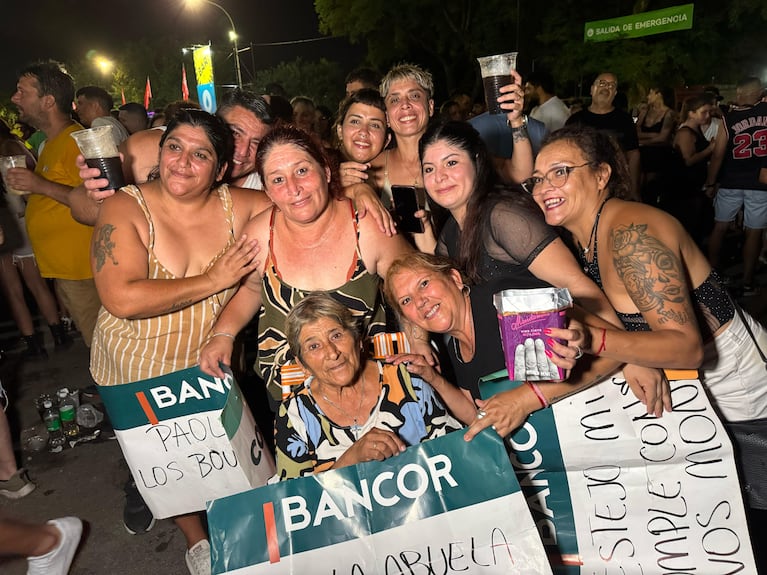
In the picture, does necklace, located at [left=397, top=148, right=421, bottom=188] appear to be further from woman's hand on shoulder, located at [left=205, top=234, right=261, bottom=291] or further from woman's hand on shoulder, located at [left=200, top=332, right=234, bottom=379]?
woman's hand on shoulder, located at [left=200, top=332, right=234, bottom=379]

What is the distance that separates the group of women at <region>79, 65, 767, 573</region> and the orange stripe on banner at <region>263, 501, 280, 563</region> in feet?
1.36

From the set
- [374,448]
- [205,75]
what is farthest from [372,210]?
[205,75]

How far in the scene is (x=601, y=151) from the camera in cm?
237

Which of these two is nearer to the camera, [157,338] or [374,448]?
[374,448]

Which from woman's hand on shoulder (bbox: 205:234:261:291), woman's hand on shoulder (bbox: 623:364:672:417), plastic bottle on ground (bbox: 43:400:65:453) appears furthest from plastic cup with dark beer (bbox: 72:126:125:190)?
plastic bottle on ground (bbox: 43:400:65:453)

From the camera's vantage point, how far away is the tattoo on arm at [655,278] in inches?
78.4

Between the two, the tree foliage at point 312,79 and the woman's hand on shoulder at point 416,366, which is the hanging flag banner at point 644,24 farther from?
the tree foliage at point 312,79

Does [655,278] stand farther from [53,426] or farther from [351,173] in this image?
[53,426]

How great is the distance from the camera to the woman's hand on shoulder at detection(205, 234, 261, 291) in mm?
2680

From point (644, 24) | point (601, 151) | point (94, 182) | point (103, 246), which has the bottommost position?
point (103, 246)

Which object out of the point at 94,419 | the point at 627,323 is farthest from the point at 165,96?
the point at 627,323

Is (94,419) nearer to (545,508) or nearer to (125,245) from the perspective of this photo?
(125,245)

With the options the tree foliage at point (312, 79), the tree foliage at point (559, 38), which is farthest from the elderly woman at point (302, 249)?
the tree foliage at point (312, 79)

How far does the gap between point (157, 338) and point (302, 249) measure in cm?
89
